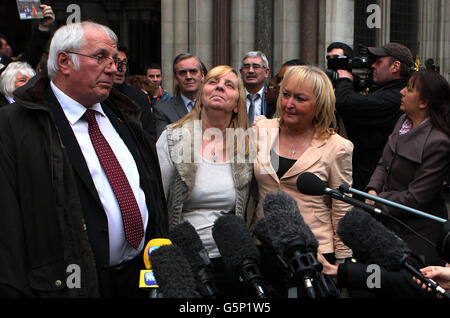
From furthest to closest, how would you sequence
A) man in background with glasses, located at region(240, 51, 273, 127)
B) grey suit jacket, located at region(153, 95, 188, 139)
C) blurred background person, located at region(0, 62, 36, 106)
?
man in background with glasses, located at region(240, 51, 273, 127)
blurred background person, located at region(0, 62, 36, 106)
grey suit jacket, located at region(153, 95, 188, 139)

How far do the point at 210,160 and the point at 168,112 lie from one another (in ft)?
6.71

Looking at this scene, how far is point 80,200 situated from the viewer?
102 inches

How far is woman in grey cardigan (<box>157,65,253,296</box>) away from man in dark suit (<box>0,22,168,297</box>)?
403 millimetres

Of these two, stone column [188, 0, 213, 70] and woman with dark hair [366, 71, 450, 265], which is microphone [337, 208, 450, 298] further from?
stone column [188, 0, 213, 70]

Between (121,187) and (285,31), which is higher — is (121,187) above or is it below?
below

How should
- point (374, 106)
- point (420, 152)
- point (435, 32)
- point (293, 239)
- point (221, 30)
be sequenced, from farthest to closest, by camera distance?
point (435, 32), point (221, 30), point (374, 106), point (420, 152), point (293, 239)

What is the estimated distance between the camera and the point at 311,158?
3.50 metres

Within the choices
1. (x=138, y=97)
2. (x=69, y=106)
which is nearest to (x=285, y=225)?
(x=69, y=106)

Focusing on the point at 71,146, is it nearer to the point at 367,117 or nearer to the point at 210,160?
the point at 210,160

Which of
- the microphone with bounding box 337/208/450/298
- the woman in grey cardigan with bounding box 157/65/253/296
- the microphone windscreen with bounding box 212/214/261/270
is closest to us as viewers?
the microphone with bounding box 337/208/450/298

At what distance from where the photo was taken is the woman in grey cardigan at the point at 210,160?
11.3ft

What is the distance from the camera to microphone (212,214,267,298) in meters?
2.17

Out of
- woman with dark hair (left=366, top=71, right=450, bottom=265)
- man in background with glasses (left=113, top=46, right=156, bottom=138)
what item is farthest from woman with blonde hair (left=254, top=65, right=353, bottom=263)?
man in background with glasses (left=113, top=46, right=156, bottom=138)
